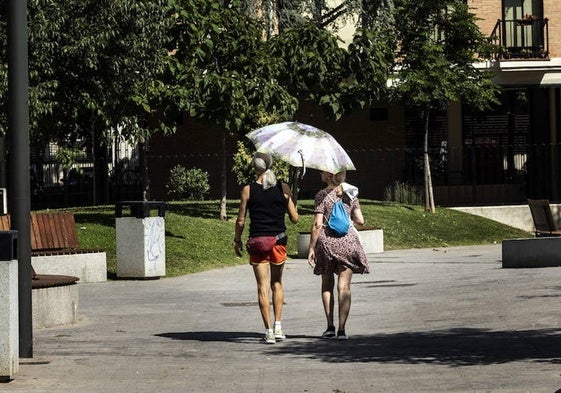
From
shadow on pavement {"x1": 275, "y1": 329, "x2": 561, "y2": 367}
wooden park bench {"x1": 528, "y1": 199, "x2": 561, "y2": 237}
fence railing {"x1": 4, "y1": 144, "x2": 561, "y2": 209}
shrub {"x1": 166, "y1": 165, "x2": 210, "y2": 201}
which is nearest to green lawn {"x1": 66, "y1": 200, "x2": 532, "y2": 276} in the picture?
fence railing {"x1": 4, "y1": 144, "x2": 561, "y2": 209}

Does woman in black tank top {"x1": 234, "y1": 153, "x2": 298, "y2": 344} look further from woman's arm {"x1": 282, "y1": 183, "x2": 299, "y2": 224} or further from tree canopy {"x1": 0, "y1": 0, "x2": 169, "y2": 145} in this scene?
tree canopy {"x1": 0, "y1": 0, "x2": 169, "y2": 145}

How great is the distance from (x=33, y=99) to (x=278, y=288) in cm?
1064

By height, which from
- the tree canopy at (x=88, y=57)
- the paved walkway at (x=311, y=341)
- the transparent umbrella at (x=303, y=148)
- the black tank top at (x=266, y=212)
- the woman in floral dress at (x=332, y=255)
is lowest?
the paved walkway at (x=311, y=341)

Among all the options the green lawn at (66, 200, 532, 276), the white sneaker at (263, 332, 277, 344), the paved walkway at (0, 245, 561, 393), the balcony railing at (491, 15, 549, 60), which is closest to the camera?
the paved walkway at (0, 245, 561, 393)

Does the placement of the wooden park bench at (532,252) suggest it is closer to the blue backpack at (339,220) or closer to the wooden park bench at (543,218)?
the wooden park bench at (543,218)

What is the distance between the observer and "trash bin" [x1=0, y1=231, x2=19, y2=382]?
434 inches

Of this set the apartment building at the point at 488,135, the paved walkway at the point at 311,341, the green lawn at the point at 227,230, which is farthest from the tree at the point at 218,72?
the apartment building at the point at 488,135

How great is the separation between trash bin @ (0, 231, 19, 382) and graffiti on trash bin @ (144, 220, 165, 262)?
11.5 metres

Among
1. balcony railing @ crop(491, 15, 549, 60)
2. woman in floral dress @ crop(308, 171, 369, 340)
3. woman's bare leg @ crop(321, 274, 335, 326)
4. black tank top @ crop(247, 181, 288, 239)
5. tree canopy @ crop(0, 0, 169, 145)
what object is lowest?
woman's bare leg @ crop(321, 274, 335, 326)

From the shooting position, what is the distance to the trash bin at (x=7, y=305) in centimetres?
1103

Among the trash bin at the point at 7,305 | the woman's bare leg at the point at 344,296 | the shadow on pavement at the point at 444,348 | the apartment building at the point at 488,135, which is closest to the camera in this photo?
the trash bin at the point at 7,305

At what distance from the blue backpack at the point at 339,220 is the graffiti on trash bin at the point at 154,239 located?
29.0 ft

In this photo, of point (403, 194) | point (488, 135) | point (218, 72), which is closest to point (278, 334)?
point (218, 72)

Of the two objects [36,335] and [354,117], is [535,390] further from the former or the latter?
[354,117]
